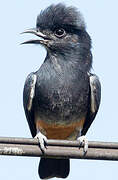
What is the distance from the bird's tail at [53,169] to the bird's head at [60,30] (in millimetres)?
1967

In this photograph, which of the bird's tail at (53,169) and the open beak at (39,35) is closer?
the bird's tail at (53,169)

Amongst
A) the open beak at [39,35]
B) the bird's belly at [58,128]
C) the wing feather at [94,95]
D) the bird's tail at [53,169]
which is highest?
the open beak at [39,35]

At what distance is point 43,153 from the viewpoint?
523cm

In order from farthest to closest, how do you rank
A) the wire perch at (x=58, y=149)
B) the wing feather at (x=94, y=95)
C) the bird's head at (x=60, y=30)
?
the bird's head at (x=60, y=30)
the wing feather at (x=94, y=95)
the wire perch at (x=58, y=149)

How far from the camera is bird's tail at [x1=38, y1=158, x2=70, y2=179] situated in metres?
8.74

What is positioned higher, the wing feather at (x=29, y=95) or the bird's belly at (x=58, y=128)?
the wing feather at (x=29, y=95)

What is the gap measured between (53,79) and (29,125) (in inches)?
40.5

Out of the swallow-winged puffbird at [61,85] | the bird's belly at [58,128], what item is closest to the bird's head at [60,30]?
the swallow-winged puffbird at [61,85]

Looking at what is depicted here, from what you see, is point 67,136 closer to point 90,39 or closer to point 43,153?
point 90,39

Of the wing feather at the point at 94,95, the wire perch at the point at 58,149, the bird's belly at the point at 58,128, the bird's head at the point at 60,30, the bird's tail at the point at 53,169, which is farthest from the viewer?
the bird's head at the point at 60,30

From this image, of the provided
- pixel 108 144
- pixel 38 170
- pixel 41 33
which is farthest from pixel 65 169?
pixel 108 144

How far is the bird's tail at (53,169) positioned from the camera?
28.7 feet

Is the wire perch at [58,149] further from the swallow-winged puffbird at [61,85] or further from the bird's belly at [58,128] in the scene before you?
the bird's belly at [58,128]

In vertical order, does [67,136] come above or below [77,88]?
below
